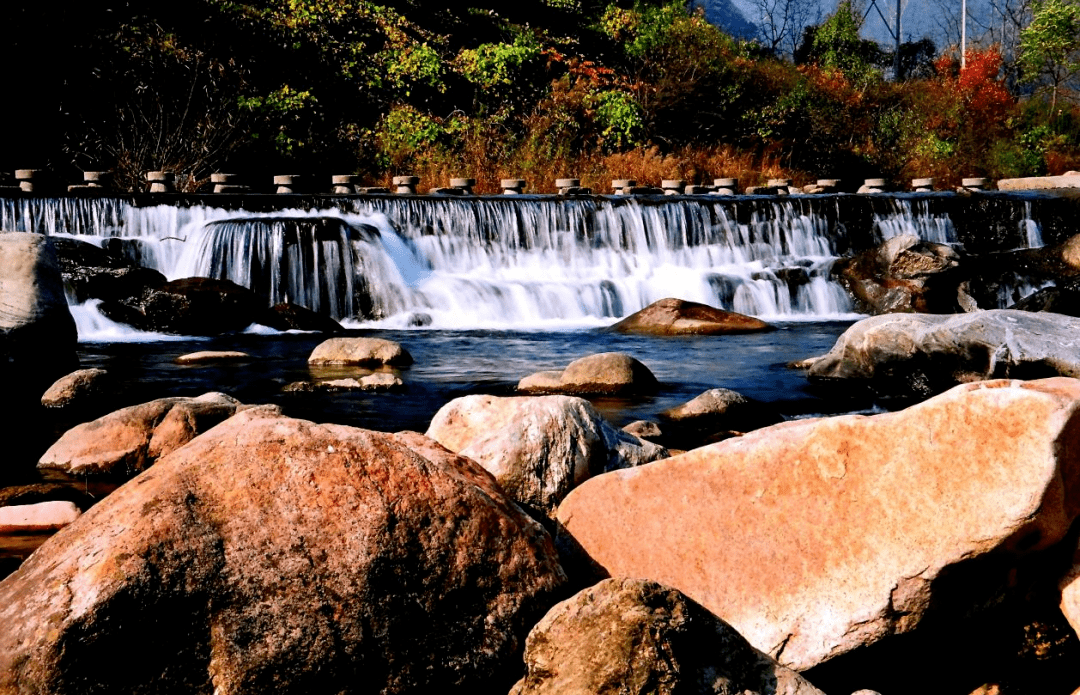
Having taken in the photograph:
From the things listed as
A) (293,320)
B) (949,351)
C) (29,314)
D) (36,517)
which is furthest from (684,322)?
(36,517)

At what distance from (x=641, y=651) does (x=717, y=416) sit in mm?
5160

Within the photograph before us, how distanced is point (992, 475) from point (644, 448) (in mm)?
Result: 1817

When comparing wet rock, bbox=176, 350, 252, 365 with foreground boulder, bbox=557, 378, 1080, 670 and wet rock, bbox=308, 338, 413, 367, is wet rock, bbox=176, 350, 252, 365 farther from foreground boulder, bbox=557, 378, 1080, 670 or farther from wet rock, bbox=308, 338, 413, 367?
foreground boulder, bbox=557, 378, 1080, 670

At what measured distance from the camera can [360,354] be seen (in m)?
10.7

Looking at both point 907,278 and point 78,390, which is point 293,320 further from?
point 907,278

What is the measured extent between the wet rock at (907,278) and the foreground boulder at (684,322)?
2.94 meters

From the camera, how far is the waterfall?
49.9 feet

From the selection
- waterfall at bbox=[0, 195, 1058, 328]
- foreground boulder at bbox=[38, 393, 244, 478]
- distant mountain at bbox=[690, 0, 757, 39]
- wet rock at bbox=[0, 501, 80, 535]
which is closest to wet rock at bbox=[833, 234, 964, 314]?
waterfall at bbox=[0, 195, 1058, 328]

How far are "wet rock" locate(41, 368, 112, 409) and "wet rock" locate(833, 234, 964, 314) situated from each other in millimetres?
10779

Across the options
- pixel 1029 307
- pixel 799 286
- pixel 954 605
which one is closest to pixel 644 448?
pixel 954 605

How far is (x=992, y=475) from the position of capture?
3.13 m

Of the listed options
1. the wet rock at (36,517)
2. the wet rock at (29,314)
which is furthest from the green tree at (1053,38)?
the wet rock at (36,517)

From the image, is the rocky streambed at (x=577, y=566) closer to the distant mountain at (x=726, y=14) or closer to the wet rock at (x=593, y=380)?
the wet rock at (x=593, y=380)

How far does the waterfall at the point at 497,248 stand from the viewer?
15.2 meters
